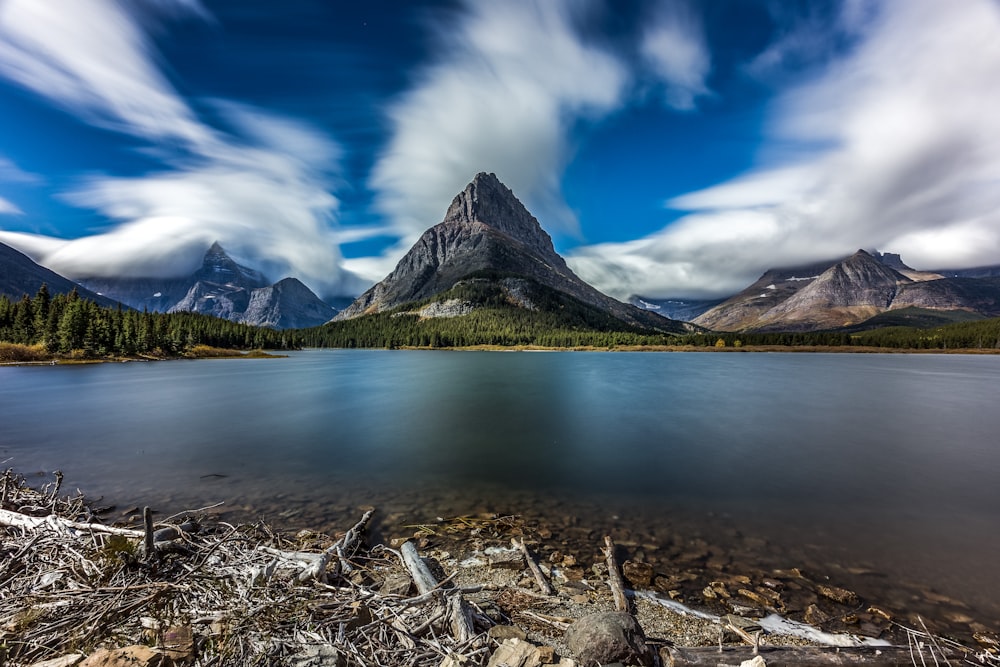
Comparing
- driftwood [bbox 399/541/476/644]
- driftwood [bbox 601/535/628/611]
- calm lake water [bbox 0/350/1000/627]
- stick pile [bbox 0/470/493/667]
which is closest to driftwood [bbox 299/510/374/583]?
stick pile [bbox 0/470/493/667]

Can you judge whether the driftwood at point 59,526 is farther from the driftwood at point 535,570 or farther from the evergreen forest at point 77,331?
the evergreen forest at point 77,331

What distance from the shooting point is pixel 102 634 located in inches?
246

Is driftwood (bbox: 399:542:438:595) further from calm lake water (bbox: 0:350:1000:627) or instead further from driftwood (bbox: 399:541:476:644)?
calm lake water (bbox: 0:350:1000:627)

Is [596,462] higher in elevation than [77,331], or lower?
lower

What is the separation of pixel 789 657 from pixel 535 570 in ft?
17.5

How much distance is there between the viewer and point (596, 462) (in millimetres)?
20859

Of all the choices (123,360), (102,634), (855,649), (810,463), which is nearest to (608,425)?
(810,463)

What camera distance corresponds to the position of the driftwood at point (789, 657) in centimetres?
608

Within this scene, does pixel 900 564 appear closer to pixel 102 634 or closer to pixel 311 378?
pixel 102 634

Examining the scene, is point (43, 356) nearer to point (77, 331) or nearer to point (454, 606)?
point (77, 331)

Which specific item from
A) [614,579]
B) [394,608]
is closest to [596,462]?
[614,579]

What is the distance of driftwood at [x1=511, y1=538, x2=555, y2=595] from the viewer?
9.33 m

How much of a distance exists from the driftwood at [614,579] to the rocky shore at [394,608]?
0.05 m

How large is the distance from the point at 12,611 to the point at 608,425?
2915cm
